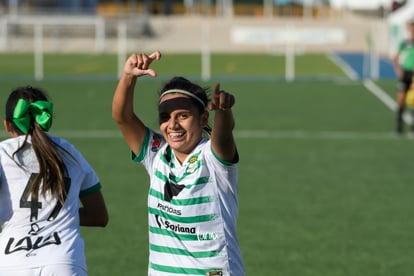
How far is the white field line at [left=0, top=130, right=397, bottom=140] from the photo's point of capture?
721 inches

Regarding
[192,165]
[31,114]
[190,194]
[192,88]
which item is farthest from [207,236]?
[31,114]

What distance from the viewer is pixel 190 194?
497 cm

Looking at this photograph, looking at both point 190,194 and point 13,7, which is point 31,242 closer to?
point 190,194

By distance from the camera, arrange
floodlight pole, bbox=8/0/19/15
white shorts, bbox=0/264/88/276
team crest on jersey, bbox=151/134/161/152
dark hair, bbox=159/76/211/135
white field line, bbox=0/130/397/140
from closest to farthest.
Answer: white shorts, bbox=0/264/88/276
dark hair, bbox=159/76/211/135
team crest on jersey, bbox=151/134/161/152
white field line, bbox=0/130/397/140
floodlight pole, bbox=8/0/19/15

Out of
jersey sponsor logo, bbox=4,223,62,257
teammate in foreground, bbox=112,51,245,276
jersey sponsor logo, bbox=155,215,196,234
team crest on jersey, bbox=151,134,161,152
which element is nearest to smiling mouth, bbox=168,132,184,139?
teammate in foreground, bbox=112,51,245,276

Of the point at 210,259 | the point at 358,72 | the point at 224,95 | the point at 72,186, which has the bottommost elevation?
the point at 358,72

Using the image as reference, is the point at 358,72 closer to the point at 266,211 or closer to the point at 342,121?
the point at 342,121

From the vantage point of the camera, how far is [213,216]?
16.4 feet

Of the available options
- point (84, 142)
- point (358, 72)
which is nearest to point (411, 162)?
point (84, 142)

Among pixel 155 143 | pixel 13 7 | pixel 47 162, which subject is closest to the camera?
pixel 47 162

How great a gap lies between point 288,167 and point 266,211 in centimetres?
328

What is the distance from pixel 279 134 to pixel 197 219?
1397cm

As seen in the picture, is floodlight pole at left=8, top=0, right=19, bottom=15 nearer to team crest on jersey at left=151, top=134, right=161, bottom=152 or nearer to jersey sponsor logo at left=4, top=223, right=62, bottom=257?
team crest on jersey at left=151, top=134, right=161, bottom=152

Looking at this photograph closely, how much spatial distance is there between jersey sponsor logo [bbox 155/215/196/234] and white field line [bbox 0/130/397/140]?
13154mm
